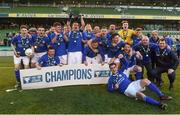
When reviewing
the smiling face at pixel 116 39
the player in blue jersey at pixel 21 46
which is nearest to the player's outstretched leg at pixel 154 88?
the smiling face at pixel 116 39

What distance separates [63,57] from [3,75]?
4320 millimetres

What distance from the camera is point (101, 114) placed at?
9.13 m

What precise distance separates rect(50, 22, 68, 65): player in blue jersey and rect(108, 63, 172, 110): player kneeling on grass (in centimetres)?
215

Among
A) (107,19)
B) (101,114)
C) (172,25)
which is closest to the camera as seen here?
(101,114)

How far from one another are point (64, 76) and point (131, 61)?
2.15 meters

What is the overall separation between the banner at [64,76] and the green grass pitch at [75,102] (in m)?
0.21

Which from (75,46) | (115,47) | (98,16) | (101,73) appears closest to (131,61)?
(115,47)

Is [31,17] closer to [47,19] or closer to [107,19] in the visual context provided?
[47,19]

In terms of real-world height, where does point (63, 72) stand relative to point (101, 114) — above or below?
above

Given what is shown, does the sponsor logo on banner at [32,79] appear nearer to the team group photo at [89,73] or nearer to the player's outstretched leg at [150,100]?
the team group photo at [89,73]

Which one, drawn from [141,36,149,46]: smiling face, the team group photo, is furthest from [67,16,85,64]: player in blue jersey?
[141,36,149,46]: smiling face

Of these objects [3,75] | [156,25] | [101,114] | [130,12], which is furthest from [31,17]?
[101,114]

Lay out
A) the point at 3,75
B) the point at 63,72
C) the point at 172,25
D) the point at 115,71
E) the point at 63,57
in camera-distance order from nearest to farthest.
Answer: the point at 115,71 → the point at 63,72 → the point at 63,57 → the point at 3,75 → the point at 172,25

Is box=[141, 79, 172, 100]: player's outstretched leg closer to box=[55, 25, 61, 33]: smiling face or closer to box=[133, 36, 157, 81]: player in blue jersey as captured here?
box=[133, 36, 157, 81]: player in blue jersey
